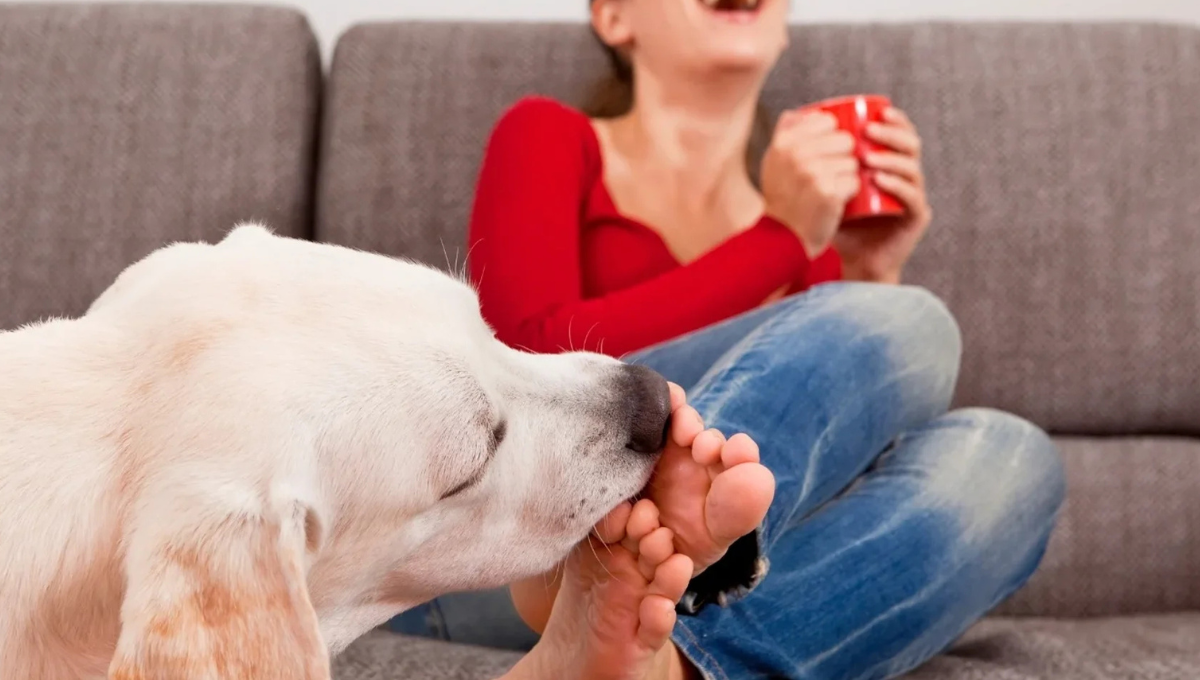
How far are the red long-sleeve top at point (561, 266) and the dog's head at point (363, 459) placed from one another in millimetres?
439

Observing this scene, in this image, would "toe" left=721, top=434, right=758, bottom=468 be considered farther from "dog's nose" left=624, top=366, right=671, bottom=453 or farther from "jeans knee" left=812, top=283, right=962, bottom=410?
"jeans knee" left=812, top=283, right=962, bottom=410

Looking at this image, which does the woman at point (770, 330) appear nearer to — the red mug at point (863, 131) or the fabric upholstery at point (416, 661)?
the red mug at point (863, 131)

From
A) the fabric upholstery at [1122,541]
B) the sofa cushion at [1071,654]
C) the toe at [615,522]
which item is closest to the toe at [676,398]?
the toe at [615,522]

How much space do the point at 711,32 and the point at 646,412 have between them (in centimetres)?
82

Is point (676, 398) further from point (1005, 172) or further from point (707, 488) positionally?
point (1005, 172)

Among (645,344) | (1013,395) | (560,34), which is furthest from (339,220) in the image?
(1013,395)

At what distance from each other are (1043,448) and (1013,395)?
47 cm

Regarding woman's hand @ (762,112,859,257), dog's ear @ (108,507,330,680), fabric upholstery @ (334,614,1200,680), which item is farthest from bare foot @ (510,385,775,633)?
woman's hand @ (762,112,859,257)

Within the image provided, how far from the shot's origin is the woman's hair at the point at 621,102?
180cm

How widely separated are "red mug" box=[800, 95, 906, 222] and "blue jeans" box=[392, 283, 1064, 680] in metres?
0.15

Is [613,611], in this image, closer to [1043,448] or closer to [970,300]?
[1043,448]

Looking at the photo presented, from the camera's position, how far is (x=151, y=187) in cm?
175

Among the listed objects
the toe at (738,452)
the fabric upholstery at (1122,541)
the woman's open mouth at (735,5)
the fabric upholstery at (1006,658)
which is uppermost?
the woman's open mouth at (735,5)

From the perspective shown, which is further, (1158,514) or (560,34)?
(560,34)
